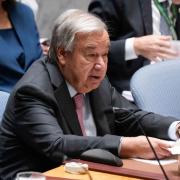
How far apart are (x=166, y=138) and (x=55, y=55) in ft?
2.00

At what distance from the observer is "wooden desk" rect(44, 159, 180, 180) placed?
83.7 inches

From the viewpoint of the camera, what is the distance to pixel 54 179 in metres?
2.04

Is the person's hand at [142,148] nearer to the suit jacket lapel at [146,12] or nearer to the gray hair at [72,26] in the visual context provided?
the gray hair at [72,26]

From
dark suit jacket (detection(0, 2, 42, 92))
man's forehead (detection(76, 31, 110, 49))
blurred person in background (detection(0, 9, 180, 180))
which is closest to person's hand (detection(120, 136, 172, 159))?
blurred person in background (detection(0, 9, 180, 180))

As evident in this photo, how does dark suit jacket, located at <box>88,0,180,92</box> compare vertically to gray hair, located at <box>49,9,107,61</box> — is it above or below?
below

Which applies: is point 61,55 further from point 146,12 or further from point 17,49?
point 146,12

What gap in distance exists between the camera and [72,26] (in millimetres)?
2617

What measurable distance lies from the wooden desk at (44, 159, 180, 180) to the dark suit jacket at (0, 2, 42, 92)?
1410 millimetres

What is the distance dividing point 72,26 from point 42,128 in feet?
1.52

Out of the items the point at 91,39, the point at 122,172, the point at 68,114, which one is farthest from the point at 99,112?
the point at 122,172

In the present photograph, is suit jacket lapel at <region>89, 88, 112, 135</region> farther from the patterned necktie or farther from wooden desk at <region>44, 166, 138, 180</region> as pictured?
wooden desk at <region>44, 166, 138, 180</region>

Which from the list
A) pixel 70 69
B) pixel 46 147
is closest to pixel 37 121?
pixel 46 147

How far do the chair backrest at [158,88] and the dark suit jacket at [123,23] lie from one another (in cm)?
48

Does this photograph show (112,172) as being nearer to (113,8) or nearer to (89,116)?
(89,116)
